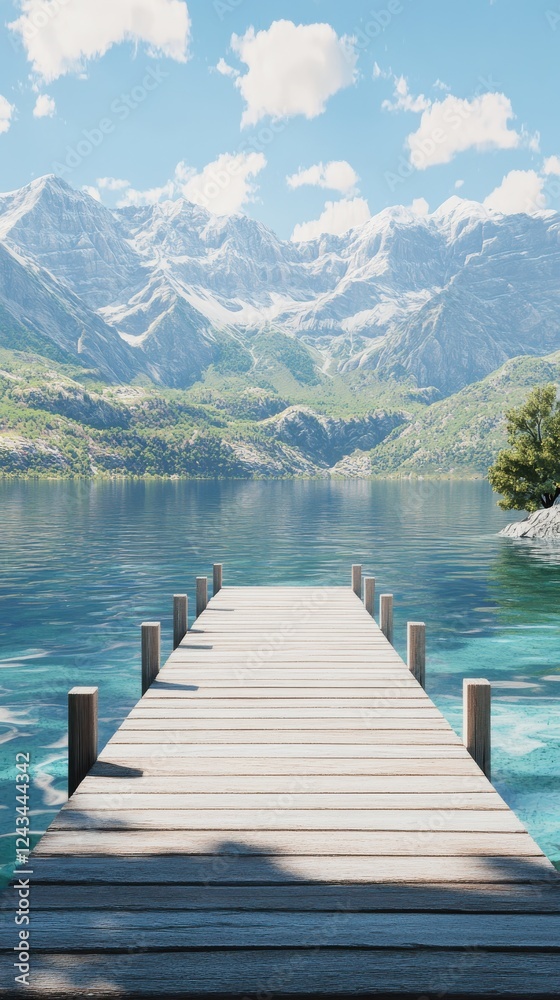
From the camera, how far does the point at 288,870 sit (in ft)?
18.7

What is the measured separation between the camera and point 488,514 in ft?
242

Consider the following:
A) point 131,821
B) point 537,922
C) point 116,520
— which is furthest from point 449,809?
point 116,520

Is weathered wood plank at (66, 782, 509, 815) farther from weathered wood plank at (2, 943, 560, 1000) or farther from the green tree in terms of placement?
the green tree

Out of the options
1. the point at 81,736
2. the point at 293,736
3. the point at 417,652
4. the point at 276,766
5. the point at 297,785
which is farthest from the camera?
the point at 417,652

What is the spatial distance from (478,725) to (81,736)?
13.3ft

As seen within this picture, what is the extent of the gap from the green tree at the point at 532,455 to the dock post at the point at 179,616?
33.9m

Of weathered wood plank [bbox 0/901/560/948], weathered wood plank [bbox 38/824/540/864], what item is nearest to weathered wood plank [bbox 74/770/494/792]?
weathered wood plank [bbox 38/824/540/864]

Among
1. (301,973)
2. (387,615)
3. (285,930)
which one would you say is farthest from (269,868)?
(387,615)

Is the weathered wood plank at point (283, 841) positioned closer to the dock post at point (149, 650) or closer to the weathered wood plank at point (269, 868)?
the weathered wood plank at point (269, 868)

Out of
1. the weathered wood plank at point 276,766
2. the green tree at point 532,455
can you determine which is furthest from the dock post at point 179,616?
the green tree at point 532,455

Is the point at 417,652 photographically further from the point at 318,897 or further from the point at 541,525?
the point at 541,525

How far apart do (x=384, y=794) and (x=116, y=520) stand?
58.8 meters

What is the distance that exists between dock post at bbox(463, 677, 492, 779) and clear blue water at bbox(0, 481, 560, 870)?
2157 millimetres

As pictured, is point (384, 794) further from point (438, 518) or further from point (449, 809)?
point (438, 518)
